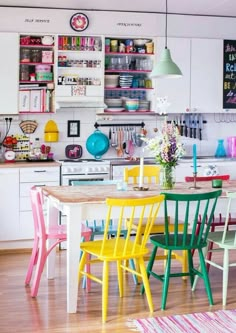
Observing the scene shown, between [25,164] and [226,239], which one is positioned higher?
[25,164]

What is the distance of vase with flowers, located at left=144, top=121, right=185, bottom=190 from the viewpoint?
4.77 metres

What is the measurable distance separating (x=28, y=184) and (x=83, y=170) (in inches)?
24.4

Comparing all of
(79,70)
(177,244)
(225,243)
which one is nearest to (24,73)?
(79,70)

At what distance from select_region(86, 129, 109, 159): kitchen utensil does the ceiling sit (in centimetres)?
146

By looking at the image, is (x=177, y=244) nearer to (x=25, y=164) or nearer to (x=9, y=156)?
(x=25, y=164)

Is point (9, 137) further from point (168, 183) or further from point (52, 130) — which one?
point (168, 183)

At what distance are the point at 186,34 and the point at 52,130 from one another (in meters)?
1.95

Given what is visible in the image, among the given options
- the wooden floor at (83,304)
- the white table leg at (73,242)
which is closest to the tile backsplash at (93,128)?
the wooden floor at (83,304)

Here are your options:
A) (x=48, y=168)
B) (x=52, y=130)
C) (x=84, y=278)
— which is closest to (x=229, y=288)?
(x=84, y=278)

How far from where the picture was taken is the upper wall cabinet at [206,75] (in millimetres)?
7047

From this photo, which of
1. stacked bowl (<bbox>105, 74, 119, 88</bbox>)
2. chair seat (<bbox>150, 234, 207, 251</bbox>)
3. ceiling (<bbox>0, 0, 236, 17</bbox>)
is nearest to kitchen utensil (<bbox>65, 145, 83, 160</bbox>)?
stacked bowl (<bbox>105, 74, 119, 88</bbox>)

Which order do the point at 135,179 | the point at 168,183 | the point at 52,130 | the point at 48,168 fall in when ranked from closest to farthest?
the point at 168,183 < the point at 135,179 < the point at 48,168 < the point at 52,130

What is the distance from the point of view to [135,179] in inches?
219

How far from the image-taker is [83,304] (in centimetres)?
451
